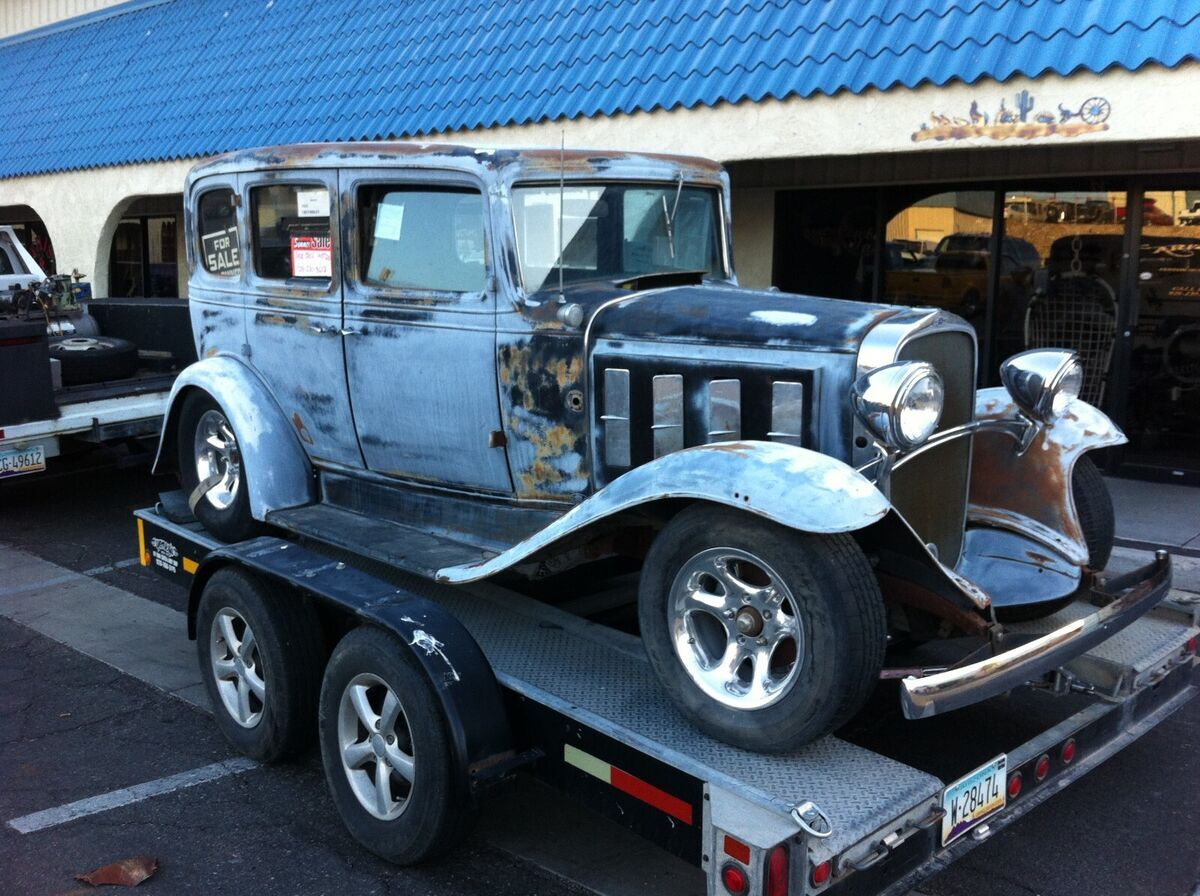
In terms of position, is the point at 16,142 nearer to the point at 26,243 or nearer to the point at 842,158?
the point at 26,243

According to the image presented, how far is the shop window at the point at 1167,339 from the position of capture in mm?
8727

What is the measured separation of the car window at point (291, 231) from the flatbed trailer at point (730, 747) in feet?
3.90

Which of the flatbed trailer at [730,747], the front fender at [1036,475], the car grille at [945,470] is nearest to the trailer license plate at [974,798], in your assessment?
the flatbed trailer at [730,747]

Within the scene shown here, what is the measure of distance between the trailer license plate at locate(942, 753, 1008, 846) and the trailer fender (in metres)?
1.30

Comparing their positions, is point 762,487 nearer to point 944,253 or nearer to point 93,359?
point 93,359

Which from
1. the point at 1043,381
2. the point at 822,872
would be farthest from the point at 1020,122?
the point at 822,872

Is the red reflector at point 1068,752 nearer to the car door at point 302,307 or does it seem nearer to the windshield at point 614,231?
the windshield at point 614,231

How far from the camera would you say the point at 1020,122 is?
7105 millimetres

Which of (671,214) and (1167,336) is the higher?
(671,214)

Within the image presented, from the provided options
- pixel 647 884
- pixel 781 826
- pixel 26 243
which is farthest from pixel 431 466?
pixel 26 243

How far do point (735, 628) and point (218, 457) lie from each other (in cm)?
299

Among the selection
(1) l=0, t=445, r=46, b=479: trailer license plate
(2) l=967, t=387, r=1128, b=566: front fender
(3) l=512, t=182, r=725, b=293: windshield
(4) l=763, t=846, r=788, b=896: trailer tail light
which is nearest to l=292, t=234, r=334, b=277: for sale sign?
(3) l=512, t=182, r=725, b=293: windshield

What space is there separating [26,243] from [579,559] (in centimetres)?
1983

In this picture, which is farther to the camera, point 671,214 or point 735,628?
point 671,214
